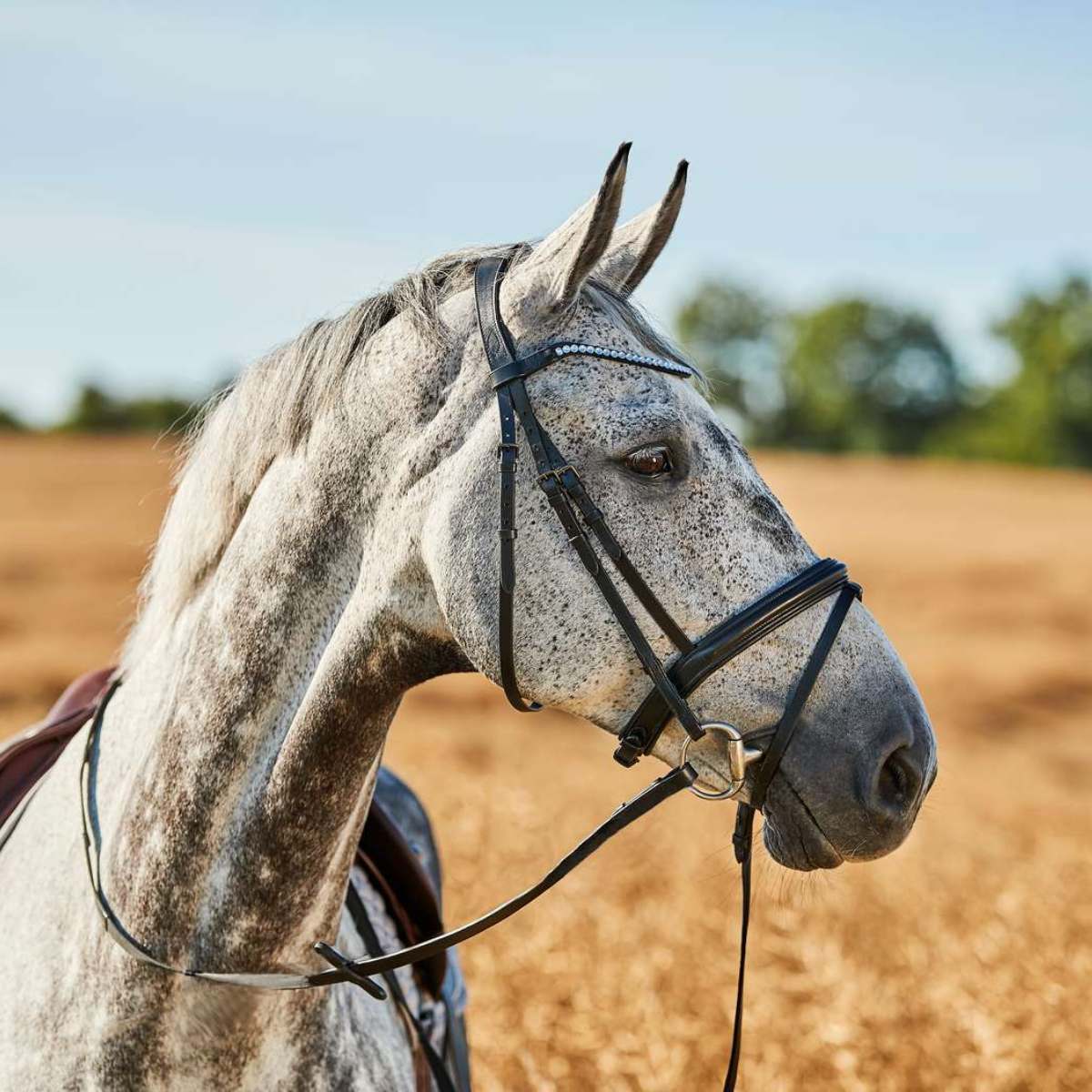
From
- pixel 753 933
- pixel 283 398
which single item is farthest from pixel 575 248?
pixel 753 933

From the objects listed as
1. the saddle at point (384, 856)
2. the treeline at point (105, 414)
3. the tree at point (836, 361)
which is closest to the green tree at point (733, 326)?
the tree at point (836, 361)

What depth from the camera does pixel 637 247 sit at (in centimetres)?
228

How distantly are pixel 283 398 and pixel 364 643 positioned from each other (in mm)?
556

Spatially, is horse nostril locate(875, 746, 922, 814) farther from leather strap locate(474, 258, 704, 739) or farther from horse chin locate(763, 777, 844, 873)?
leather strap locate(474, 258, 704, 739)

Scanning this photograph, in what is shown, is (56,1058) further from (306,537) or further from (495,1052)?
(495,1052)

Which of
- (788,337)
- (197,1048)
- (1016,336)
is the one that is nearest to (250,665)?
(197,1048)

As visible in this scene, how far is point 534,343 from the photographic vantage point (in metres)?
2.17

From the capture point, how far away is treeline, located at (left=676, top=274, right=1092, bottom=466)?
2317 inches

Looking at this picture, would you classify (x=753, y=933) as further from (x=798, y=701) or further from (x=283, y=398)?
(x=283, y=398)

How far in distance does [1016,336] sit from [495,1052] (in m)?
65.4

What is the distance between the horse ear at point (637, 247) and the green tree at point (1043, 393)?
6017 centimetres

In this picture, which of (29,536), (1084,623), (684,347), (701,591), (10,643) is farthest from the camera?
(29,536)

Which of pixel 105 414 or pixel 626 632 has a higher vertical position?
pixel 626 632

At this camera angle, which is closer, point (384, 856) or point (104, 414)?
point (384, 856)
